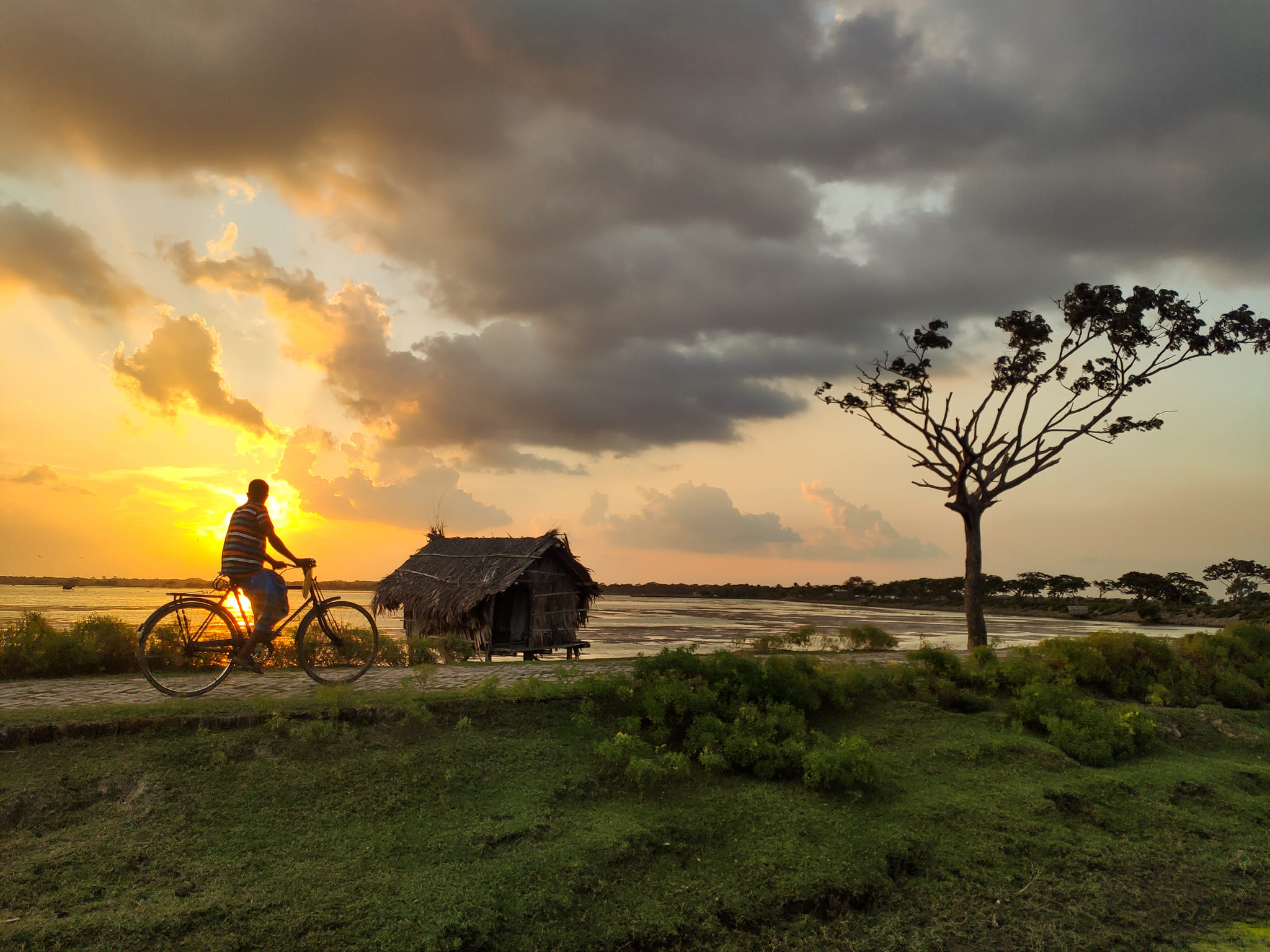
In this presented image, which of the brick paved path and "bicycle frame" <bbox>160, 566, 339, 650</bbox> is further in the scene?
the brick paved path

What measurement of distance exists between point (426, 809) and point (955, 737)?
697cm

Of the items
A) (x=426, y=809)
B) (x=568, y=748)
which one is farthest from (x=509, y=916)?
(x=568, y=748)

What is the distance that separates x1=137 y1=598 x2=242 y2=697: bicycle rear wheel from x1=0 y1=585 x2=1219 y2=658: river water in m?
14.2

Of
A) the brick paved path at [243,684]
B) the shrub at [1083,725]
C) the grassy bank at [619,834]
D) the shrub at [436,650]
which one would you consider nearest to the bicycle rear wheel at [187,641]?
the brick paved path at [243,684]

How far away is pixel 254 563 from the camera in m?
8.48

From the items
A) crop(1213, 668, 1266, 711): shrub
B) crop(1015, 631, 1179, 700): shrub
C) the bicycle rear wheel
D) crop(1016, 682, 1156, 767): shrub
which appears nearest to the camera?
the bicycle rear wheel

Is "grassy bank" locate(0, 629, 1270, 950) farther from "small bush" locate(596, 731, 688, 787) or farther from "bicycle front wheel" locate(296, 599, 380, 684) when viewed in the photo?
"bicycle front wheel" locate(296, 599, 380, 684)

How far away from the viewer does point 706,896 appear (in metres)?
6.04

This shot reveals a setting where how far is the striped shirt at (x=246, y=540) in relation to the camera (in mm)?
8367

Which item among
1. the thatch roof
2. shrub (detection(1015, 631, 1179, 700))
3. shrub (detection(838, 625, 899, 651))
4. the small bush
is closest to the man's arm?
the small bush

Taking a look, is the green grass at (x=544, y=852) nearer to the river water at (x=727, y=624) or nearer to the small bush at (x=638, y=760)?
the small bush at (x=638, y=760)

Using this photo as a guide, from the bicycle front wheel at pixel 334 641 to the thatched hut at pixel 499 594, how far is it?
7.98m

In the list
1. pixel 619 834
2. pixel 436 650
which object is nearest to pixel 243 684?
pixel 619 834

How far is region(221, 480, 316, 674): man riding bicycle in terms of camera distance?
8391 millimetres
